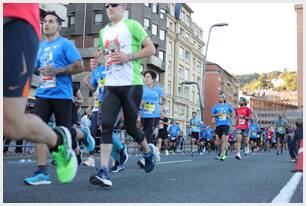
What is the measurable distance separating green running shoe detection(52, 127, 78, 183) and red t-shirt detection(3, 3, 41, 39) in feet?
2.83

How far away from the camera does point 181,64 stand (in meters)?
67.8

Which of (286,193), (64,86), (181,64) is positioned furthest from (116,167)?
(181,64)

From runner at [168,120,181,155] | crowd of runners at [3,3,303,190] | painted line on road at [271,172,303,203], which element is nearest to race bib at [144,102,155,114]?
crowd of runners at [3,3,303,190]

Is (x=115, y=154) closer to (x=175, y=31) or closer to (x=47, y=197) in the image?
(x=47, y=197)

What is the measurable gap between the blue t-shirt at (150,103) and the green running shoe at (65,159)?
5.89 meters

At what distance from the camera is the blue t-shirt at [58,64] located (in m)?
5.06

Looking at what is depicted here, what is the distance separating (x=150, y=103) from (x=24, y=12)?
21.9ft

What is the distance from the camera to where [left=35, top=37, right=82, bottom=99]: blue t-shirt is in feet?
16.6

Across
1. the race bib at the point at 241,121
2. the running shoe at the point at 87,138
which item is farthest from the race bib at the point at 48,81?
the race bib at the point at 241,121

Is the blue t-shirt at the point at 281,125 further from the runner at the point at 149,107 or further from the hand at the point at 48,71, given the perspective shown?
the hand at the point at 48,71

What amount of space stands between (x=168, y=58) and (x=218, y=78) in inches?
1183

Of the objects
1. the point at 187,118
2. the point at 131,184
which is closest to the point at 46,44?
the point at 131,184

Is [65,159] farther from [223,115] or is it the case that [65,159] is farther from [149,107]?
[223,115]

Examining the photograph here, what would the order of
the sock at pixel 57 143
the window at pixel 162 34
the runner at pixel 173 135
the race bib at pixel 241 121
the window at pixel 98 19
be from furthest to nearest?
the window at pixel 162 34
the window at pixel 98 19
the runner at pixel 173 135
the race bib at pixel 241 121
the sock at pixel 57 143
